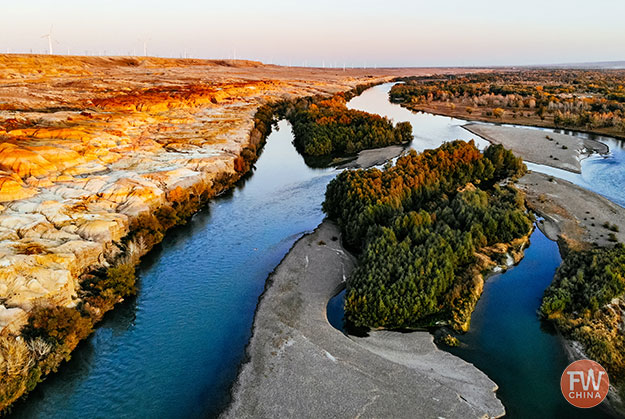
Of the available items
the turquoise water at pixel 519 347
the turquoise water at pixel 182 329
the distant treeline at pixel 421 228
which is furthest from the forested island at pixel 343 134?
the turquoise water at pixel 519 347

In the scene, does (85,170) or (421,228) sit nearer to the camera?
(421,228)

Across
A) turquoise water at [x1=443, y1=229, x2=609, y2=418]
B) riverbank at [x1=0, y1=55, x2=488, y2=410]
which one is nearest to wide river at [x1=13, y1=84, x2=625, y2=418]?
turquoise water at [x1=443, y1=229, x2=609, y2=418]

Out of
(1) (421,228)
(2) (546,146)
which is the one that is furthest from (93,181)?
(2) (546,146)

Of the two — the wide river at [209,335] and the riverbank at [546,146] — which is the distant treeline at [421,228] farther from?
the riverbank at [546,146]

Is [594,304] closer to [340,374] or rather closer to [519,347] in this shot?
[519,347]

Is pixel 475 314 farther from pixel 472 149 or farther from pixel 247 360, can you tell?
pixel 472 149
